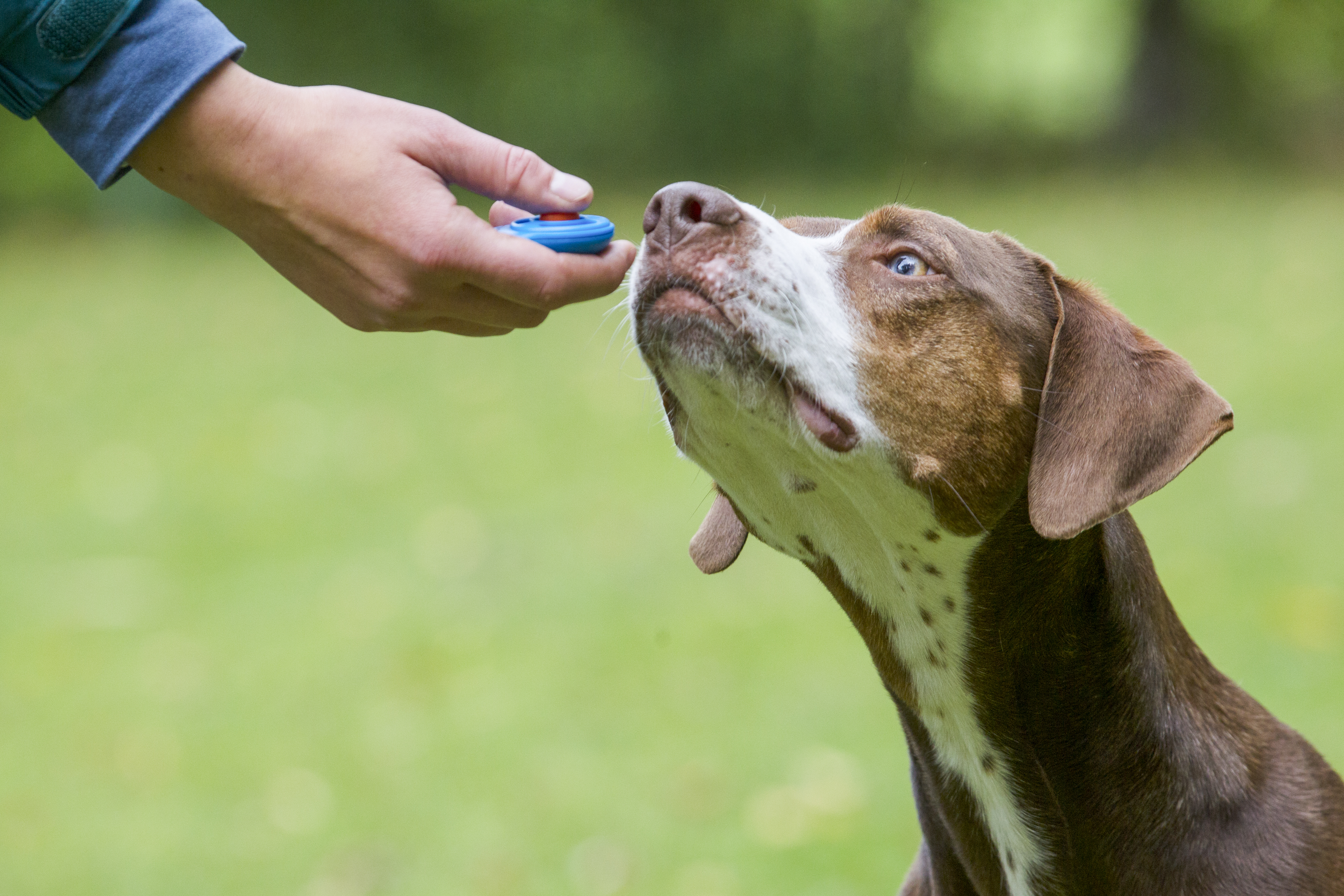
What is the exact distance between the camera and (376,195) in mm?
2670

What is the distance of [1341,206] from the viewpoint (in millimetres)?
14320

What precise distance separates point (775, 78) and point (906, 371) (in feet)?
56.5

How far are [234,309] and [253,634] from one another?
23.8 feet

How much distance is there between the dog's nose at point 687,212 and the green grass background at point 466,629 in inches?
8.5

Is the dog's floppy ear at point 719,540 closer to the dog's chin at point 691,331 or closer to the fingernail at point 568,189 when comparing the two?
the dog's chin at point 691,331

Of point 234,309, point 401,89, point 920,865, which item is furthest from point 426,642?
point 401,89

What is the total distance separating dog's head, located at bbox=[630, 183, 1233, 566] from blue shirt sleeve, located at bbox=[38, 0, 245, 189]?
0.90m

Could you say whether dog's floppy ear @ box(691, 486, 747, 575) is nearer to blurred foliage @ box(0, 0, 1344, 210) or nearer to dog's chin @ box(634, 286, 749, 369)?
dog's chin @ box(634, 286, 749, 369)

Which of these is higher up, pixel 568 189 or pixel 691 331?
pixel 568 189

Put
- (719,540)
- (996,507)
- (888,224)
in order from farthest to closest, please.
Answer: (719,540) → (888,224) → (996,507)

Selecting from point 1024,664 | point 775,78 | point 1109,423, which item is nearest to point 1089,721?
point 1024,664

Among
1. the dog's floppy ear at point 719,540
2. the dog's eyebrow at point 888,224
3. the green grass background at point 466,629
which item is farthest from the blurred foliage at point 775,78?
the dog's eyebrow at point 888,224

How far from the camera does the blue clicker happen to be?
274 cm

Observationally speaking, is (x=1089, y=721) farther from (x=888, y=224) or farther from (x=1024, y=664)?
(x=888, y=224)
